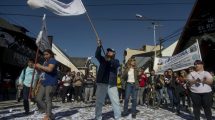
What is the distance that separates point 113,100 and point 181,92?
5.22 meters

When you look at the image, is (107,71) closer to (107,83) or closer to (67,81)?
(107,83)

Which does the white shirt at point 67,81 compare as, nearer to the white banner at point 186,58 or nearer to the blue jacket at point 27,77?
the white banner at point 186,58

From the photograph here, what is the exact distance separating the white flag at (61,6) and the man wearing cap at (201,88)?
398 centimetres

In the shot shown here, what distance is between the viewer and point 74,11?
36.5 ft

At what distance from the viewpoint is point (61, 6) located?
1113 centimetres

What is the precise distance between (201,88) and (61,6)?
500 cm

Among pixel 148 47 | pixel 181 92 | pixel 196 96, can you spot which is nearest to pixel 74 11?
pixel 196 96

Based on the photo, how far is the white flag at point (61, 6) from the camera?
34.8 ft

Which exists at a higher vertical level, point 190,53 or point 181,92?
point 190,53

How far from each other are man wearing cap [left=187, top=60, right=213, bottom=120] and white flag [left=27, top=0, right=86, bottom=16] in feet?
13.1

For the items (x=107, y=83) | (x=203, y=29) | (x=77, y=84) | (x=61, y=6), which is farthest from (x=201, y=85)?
(x=203, y=29)

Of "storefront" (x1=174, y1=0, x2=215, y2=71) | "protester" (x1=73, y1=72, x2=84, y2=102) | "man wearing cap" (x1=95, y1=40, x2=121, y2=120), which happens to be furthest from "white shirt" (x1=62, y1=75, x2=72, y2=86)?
"man wearing cap" (x1=95, y1=40, x2=121, y2=120)

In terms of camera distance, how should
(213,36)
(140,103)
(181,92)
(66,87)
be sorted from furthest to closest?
(213,36) < (66,87) < (140,103) < (181,92)

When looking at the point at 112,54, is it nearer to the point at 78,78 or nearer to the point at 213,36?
the point at 78,78
